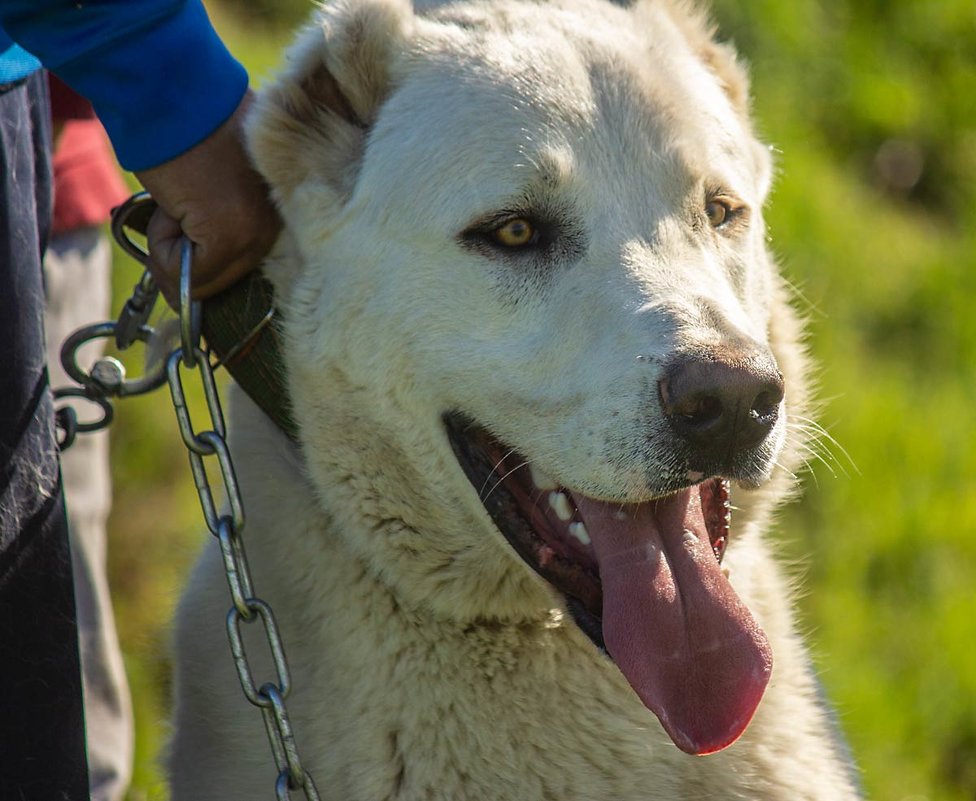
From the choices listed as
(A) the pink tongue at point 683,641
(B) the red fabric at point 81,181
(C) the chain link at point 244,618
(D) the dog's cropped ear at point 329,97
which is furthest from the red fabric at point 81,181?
(A) the pink tongue at point 683,641

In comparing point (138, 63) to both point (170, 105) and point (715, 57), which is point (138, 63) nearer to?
point (170, 105)

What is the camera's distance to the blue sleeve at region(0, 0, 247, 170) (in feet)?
7.65

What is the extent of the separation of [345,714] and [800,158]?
504 cm

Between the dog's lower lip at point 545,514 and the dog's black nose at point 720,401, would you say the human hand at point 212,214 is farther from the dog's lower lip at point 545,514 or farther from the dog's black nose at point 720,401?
the dog's black nose at point 720,401

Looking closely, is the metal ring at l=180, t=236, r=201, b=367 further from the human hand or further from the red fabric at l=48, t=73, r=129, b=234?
the red fabric at l=48, t=73, r=129, b=234

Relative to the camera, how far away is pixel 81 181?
11.7 ft

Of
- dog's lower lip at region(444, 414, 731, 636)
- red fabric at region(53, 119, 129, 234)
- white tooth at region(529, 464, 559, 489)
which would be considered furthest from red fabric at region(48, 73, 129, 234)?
white tooth at region(529, 464, 559, 489)

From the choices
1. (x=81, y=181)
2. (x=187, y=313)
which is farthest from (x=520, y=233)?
(x=81, y=181)

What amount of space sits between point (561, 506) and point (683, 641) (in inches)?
13.3

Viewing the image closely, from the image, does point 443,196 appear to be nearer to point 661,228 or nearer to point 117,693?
point 661,228

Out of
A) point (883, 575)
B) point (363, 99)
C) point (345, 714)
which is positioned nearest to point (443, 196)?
point (363, 99)

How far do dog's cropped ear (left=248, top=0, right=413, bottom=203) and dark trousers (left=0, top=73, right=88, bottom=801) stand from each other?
0.45m

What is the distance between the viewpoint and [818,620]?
4.98 m

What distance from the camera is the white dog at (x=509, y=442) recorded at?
243 centimetres
